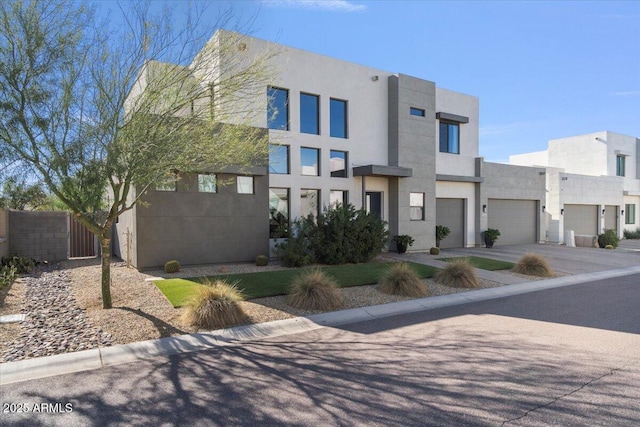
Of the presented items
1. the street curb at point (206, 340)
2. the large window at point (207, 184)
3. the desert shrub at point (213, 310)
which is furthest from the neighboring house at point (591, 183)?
the desert shrub at point (213, 310)

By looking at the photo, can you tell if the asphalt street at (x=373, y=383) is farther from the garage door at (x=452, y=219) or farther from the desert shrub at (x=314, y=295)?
the garage door at (x=452, y=219)

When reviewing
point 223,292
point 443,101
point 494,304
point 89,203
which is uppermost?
point 443,101

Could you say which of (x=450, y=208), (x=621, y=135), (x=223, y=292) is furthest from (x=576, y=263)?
(x=621, y=135)

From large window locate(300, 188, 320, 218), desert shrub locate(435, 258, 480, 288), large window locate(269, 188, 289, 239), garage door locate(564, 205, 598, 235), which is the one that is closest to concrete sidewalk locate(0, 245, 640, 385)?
desert shrub locate(435, 258, 480, 288)

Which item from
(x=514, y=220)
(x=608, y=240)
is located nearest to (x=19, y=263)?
(x=514, y=220)

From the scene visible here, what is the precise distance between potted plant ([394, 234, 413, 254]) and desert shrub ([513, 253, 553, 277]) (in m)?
4.94

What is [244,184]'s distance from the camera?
540 inches

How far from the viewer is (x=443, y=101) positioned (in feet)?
64.3

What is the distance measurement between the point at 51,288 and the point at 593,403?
10.9 m

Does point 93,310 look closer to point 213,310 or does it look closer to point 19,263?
point 213,310

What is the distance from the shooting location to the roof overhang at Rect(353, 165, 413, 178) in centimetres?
1565

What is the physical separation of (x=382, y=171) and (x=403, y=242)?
11.1 ft

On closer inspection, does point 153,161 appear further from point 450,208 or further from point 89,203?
point 450,208

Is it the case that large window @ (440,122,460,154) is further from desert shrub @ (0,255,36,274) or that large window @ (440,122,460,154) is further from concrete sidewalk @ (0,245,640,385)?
desert shrub @ (0,255,36,274)
